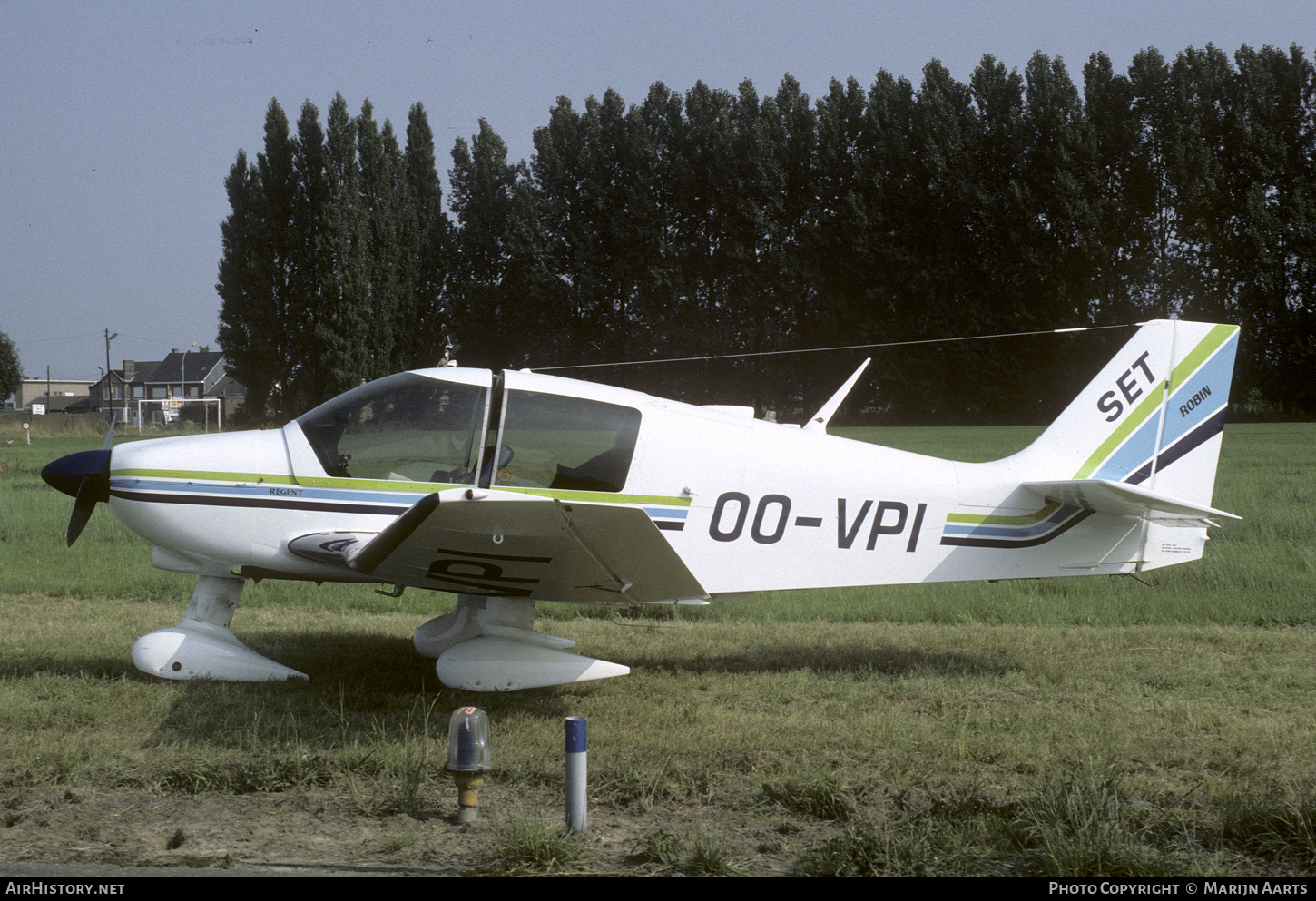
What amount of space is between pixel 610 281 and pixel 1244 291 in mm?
24450

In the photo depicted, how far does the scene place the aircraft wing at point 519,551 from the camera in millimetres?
4484

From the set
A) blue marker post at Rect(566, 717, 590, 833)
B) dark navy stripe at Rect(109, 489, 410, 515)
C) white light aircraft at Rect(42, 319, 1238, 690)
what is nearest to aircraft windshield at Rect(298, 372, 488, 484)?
white light aircraft at Rect(42, 319, 1238, 690)

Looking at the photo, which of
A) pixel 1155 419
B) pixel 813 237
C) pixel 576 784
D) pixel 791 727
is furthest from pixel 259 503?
pixel 813 237

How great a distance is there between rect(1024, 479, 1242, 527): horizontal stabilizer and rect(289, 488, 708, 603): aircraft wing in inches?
96.5

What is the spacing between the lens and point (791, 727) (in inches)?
203

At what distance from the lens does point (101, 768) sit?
4348 mm

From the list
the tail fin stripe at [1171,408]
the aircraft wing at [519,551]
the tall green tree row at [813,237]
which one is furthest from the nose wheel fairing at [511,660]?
the tall green tree row at [813,237]

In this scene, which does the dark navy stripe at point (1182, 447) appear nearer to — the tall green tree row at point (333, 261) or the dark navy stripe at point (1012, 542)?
the dark navy stripe at point (1012, 542)

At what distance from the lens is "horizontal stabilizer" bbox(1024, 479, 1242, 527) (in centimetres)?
596

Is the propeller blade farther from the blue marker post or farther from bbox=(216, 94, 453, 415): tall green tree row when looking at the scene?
bbox=(216, 94, 453, 415): tall green tree row

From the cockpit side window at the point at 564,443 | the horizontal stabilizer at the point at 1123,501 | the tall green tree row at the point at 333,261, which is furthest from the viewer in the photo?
the tall green tree row at the point at 333,261

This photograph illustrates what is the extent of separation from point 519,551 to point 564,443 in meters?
0.94

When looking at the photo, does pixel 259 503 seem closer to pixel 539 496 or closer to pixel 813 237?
pixel 539 496

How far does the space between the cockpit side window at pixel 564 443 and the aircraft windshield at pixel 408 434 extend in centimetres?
20
